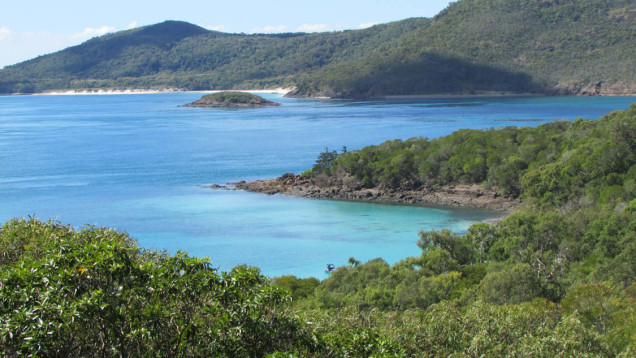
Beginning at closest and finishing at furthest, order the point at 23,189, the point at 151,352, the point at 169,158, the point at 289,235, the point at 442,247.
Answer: the point at 151,352, the point at 442,247, the point at 289,235, the point at 23,189, the point at 169,158

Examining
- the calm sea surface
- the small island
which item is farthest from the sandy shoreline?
the calm sea surface

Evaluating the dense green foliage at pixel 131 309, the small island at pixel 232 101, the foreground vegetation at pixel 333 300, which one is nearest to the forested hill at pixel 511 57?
the small island at pixel 232 101

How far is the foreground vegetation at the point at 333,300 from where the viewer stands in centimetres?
754

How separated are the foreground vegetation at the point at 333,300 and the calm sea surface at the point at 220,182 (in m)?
8.85

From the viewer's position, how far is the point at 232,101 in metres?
152

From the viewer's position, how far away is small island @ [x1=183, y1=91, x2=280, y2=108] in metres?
148

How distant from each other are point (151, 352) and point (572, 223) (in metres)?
22.3

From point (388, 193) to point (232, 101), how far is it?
4369 inches

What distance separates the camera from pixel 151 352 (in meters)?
7.95

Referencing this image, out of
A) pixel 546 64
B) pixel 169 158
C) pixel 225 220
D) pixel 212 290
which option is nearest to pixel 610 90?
pixel 546 64

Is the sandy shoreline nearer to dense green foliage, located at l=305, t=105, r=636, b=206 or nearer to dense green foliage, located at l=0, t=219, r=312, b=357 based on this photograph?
dense green foliage, located at l=305, t=105, r=636, b=206

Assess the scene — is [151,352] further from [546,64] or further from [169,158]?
[546,64]

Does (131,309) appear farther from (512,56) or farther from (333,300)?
(512,56)

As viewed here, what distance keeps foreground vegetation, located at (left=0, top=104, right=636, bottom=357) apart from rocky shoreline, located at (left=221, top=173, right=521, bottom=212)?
50.4 feet
